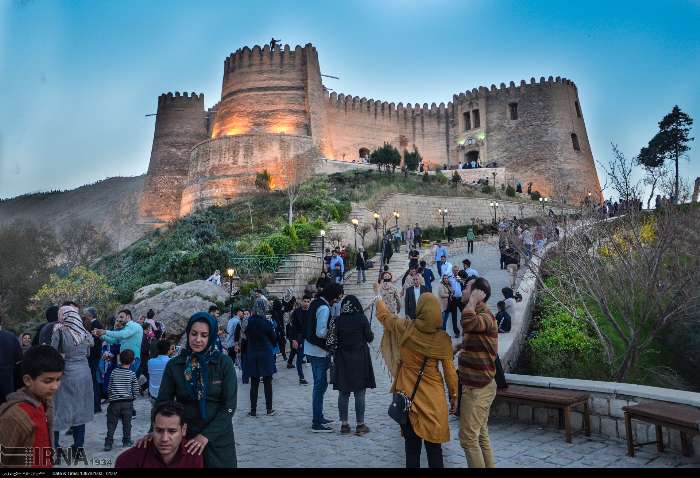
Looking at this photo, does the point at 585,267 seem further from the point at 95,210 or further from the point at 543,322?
the point at 95,210

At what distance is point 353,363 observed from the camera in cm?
524

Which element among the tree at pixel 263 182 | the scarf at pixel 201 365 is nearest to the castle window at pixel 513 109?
the tree at pixel 263 182

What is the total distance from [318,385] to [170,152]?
37.1 metres

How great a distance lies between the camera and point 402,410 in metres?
3.75

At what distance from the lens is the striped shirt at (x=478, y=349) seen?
3879 millimetres

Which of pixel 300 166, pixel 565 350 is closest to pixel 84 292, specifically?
pixel 565 350

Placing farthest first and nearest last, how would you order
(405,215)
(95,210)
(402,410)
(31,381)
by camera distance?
1. (95,210)
2. (405,215)
3. (402,410)
4. (31,381)

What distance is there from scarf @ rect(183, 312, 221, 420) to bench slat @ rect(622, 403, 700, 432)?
10.4ft

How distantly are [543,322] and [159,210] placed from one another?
3402 cm

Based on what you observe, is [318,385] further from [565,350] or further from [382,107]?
[382,107]

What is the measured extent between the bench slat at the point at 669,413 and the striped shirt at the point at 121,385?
4.37 meters

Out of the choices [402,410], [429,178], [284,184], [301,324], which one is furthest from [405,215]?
[402,410]

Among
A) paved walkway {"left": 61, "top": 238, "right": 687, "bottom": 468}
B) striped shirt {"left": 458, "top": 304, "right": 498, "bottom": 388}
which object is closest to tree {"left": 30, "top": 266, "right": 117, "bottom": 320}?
paved walkway {"left": 61, "top": 238, "right": 687, "bottom": 468}

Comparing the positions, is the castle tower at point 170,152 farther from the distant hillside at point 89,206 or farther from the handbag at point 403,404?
the handbag at point 403,404
